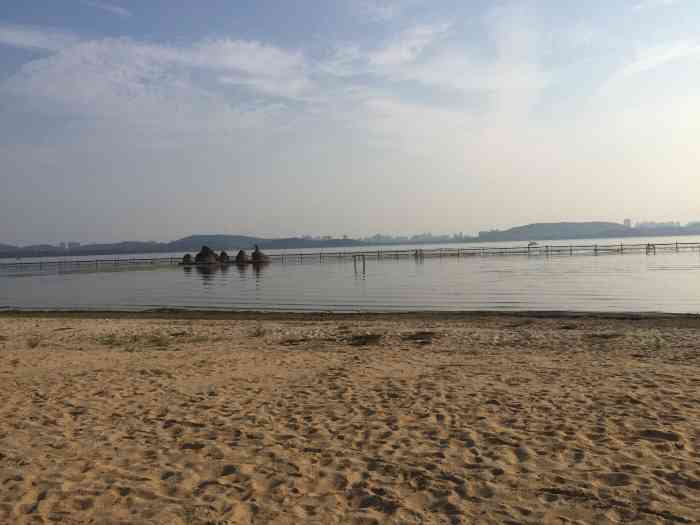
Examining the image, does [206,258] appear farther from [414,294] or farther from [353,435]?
[353,435]

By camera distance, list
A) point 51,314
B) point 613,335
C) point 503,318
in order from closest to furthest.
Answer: point 613,335 < point 503,318 < point 51,314

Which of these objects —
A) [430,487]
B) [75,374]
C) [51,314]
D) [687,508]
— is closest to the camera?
[687,508]

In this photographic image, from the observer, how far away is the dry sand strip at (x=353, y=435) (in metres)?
4.31

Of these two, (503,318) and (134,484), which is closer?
(134,484)

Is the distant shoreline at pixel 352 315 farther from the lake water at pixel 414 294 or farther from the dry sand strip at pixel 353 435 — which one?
the dry sand strip at pixel 353 435

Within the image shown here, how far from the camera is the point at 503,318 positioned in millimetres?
17875

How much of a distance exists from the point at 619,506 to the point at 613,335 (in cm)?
1023

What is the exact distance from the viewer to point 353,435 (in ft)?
19.6

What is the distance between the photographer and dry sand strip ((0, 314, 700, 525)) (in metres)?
4.31

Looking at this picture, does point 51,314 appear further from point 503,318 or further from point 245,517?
point 245,517

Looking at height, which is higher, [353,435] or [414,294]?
[353,435]

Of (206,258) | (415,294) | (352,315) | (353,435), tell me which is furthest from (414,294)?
(206,258)

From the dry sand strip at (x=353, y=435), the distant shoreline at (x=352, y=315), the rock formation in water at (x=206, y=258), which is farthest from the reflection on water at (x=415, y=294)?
the rock formation in water at (x=206, y=258)

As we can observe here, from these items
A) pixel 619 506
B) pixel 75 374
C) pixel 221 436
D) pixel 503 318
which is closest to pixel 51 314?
pixel 75 374
